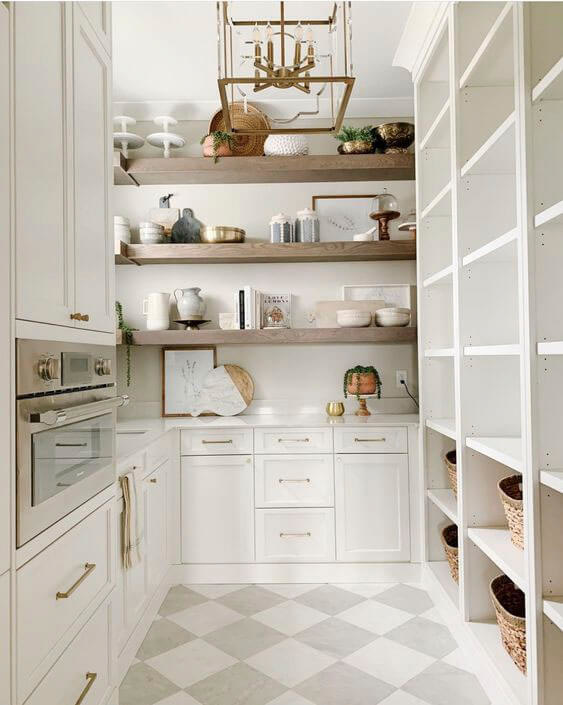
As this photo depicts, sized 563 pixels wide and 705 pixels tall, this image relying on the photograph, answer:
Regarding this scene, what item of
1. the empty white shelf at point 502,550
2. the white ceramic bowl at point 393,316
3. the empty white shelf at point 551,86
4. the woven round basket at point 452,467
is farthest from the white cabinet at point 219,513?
the empty white shelf at point 551,86

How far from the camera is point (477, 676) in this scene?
2146 mm

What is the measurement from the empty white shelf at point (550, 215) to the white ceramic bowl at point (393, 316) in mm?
1782

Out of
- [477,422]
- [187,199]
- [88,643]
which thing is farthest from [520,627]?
[187,199]

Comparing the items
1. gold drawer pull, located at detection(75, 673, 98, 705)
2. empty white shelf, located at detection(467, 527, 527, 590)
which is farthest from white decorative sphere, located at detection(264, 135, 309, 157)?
gold drawer pull, located at detection(75, 673, 98, 705)

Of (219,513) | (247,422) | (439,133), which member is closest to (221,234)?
(247,422)

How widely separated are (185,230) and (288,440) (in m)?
1.48

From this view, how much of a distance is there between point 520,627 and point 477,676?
435mm

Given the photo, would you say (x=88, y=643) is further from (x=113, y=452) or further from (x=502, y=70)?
(x=502, y=70)

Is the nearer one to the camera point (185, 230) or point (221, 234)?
point (221, 234)

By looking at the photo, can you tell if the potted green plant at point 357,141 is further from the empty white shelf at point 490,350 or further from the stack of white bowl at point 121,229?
the empty white shelf at point 490,350

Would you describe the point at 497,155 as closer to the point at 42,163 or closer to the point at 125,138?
the point at 42,163

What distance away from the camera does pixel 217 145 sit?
342cm

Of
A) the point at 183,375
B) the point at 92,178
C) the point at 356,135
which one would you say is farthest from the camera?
the point at 183,375

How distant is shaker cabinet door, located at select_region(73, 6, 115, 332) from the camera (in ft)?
5.25
